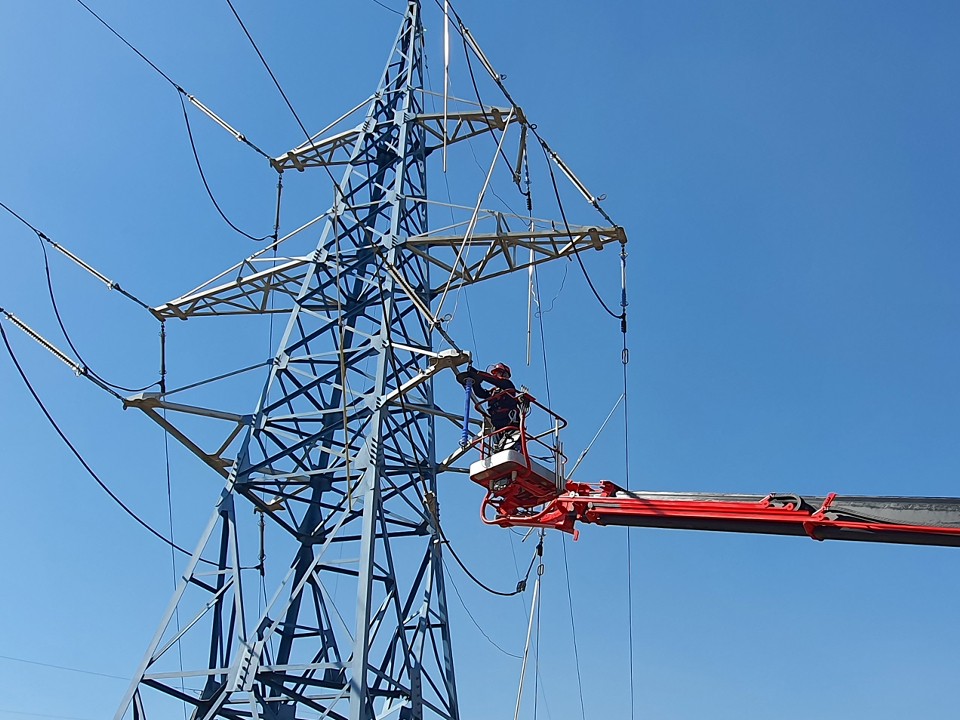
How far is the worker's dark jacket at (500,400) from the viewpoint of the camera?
14211 millimetres

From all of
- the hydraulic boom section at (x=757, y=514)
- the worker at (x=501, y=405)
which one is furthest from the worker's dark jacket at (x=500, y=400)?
the hydraulic boom section at (x=757, y=514)

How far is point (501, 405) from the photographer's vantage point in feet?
46.9

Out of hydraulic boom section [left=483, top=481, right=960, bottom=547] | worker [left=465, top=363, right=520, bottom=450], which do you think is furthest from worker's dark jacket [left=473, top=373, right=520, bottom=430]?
hydraulic boom section [left=483, top=481, right=960, bottom=547]

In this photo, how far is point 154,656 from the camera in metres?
14.6

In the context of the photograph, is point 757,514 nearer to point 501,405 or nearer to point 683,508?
point 683,508

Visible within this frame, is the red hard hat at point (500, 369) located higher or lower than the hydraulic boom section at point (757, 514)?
higher

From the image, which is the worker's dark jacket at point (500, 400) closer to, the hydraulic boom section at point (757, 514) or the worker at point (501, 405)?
the worker at point (501, 405)

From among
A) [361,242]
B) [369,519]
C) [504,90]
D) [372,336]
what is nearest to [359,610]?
[369,519]

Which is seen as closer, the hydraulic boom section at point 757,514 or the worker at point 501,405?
the hydraulic boom section at point 757,514

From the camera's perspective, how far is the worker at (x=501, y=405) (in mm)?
14047

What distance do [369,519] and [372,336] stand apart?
12.1 feet

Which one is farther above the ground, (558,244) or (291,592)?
(558,244)

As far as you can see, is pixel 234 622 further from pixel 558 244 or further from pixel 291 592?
pixel 558 244

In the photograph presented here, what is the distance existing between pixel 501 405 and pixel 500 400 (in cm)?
9
